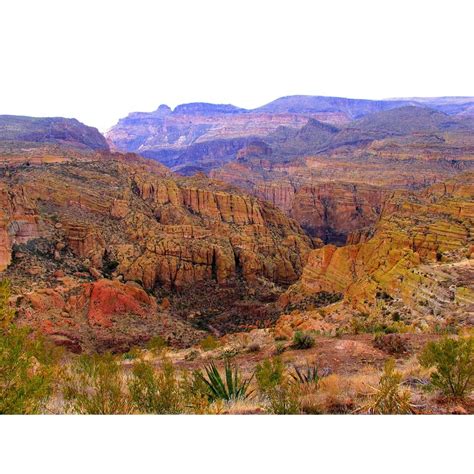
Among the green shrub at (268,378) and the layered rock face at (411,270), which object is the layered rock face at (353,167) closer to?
the layered rock face at (411,270)

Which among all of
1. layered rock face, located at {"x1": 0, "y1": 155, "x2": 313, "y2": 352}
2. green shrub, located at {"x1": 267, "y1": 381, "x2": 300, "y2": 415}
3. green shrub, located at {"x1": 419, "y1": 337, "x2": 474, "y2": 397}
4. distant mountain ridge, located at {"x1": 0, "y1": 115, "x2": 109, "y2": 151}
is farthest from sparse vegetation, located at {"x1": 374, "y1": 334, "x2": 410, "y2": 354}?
distant mountain ridge, located at {"x1": 0, "y1": 115, "x2": 109, "y2": 151}

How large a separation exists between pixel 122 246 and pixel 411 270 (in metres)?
21.9

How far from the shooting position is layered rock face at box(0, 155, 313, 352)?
74.6 feet

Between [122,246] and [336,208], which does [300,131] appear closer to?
[336,208]

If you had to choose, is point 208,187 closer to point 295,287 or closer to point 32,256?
point 295,287

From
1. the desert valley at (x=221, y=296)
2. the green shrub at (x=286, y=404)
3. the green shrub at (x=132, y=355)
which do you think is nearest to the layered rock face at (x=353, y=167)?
the desert valley at (x=221, y=296)

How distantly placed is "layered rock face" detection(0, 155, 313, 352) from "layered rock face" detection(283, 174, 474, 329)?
8.55 m

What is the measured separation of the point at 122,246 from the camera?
3350 centimetres

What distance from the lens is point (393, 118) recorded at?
13888cm

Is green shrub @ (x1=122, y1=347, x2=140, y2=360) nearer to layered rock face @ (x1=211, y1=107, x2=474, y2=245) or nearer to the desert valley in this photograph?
the desert valley

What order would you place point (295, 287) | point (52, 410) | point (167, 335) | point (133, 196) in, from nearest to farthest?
point (52, 410) → point (167, 335) → point (295, 287) → point (133, 196)

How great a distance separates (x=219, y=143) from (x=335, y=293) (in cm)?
15085


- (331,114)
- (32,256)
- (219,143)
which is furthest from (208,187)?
(331,114)

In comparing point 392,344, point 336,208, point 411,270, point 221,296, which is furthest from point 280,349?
point 336,208
